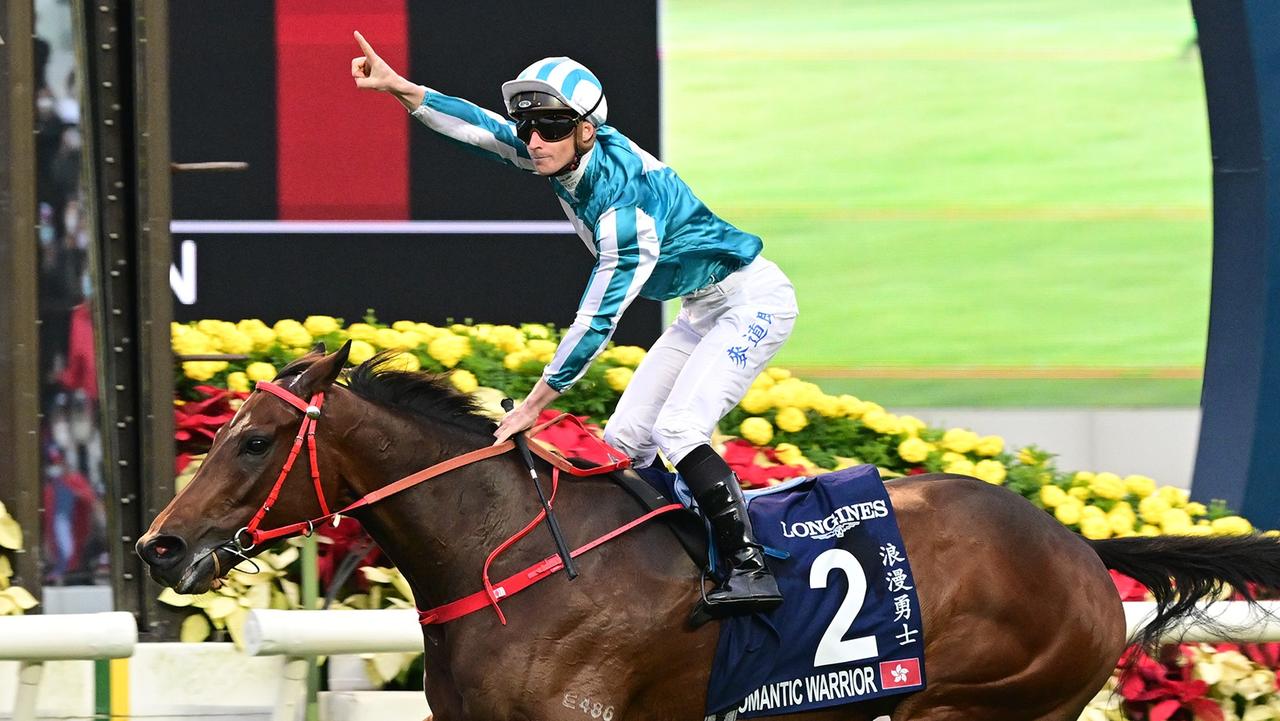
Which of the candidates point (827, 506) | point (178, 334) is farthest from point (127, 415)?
point (827, 506)

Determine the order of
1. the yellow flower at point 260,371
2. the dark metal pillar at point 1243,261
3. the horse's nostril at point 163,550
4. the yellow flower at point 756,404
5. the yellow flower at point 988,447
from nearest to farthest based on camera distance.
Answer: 1. the horse's nostril at point 163,550
2. the yellow flower at point 260,371
3. the yellow flower at point 756,404
4. the yellow flower at point 988,447
5. the dark metal pillar at point 1243,261

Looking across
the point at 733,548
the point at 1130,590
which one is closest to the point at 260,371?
the point at 733,548

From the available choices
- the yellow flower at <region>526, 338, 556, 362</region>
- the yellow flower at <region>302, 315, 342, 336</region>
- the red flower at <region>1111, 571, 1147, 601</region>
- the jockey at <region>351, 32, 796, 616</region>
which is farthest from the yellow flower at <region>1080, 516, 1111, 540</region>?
the yellow flower at <region>302, 315, 342, 336</region>

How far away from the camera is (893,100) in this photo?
11.7m

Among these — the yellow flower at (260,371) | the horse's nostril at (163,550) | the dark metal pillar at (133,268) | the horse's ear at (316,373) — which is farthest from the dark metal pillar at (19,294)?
the horse's ear at (316,373)

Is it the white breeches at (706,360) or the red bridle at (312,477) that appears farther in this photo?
the white breeches at (706,360)

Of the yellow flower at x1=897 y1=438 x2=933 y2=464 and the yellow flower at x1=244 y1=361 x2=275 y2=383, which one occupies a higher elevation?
the yellow flower at x1=244 y1=361 x2=275 y2=383

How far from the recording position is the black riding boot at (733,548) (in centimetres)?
358

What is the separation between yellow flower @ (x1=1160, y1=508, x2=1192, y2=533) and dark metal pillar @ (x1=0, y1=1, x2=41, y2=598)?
3.48m

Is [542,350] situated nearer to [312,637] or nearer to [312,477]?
[312,637]

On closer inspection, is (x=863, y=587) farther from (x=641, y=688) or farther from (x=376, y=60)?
(x=376, y=60)

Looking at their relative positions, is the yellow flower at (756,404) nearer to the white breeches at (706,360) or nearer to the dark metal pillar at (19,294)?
the white breeches at (706,360)

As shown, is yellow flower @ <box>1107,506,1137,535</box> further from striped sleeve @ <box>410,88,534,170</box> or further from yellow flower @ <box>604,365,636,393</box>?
striped sleeve @ <box>410,88,534,170</box>

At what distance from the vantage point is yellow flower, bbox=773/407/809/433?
531 centimetres
